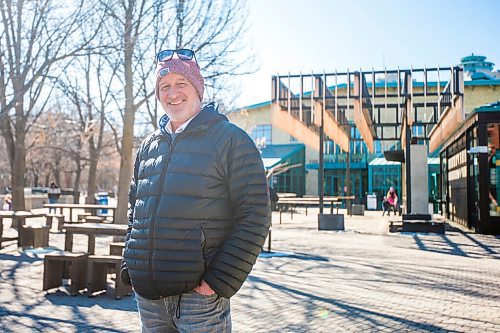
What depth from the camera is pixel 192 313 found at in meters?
2.37

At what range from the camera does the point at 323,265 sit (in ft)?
32.9

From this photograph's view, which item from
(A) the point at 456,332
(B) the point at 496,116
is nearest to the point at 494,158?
(B) the point at 496,116

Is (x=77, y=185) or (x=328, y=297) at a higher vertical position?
(x=77, y=185)

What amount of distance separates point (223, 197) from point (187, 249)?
29 centimetres

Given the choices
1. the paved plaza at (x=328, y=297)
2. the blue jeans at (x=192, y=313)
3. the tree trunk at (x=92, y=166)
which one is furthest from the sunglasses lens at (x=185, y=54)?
the tree trunk at (x=92, y=166)

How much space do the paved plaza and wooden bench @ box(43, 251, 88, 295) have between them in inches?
6.3

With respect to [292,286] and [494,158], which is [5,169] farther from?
[292,286]

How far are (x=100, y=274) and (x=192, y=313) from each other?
521 centimetres

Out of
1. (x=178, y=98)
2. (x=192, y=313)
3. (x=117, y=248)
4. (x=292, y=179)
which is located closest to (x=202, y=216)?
(x=192, y=313)

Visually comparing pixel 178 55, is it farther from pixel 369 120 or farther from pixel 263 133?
pixel 263 133

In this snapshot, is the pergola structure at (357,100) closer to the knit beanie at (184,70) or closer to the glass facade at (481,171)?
the glass facade at (481,171)

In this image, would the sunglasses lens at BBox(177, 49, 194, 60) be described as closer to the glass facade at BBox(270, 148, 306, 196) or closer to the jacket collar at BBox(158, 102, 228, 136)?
the jacket collar at BBox(158, 102, 228, 136)

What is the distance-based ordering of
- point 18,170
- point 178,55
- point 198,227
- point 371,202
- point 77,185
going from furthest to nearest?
point 371,202, point 77,185, point 18,170, point 178,55, point 198,227

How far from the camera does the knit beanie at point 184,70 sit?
104 inches
